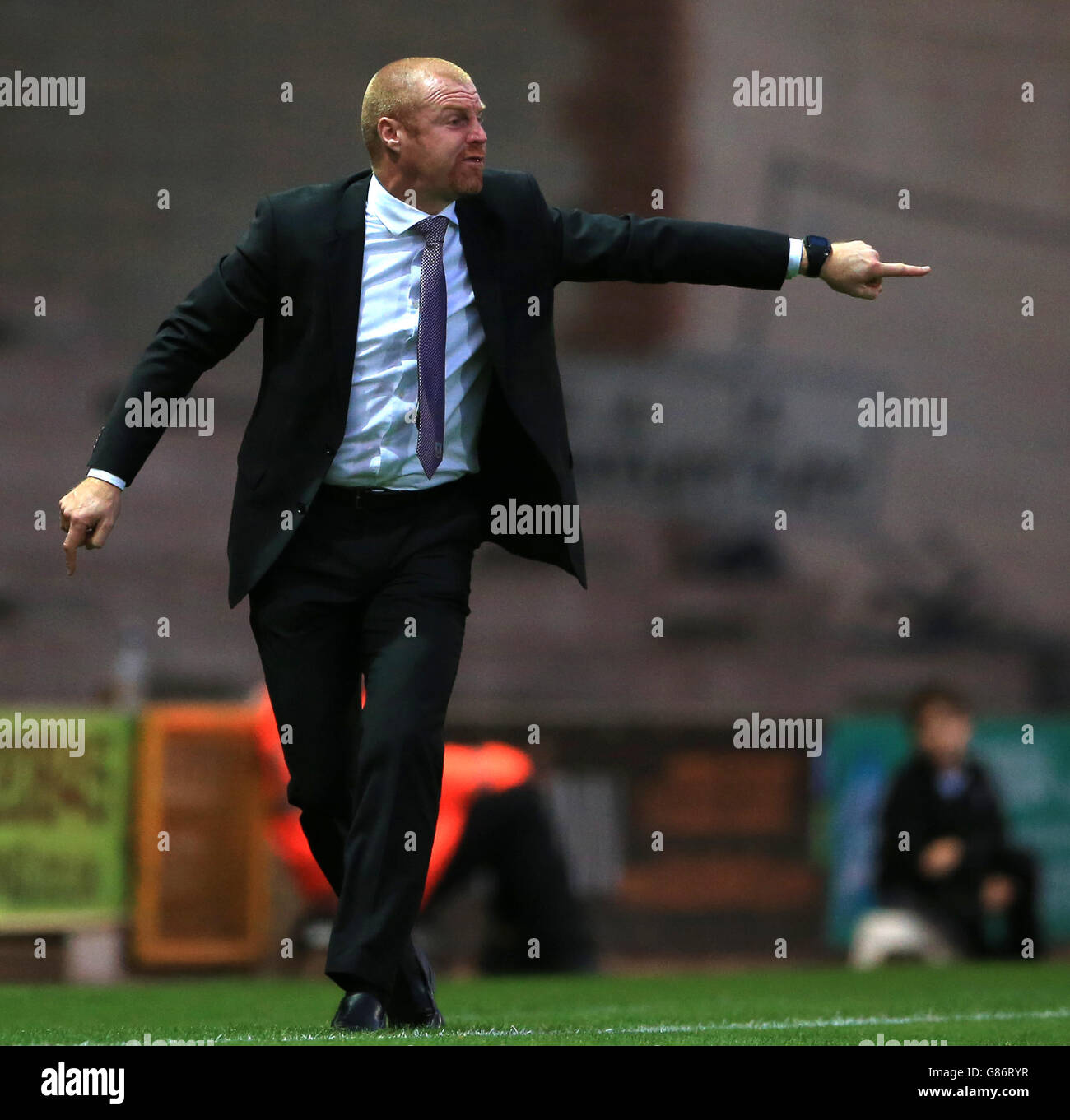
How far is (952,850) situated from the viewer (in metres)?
9.46

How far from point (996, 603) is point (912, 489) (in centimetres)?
90

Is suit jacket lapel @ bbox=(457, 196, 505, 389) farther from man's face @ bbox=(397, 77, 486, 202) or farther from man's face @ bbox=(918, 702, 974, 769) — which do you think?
man's face @ bbox=(918, 702, 974, 769)

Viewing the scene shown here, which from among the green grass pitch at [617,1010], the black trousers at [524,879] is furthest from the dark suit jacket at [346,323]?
the black trousers at [524,879]

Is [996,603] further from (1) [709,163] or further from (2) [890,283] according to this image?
(1) [709,163]

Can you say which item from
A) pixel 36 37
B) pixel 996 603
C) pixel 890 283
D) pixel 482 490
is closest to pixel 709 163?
pixel 890 283

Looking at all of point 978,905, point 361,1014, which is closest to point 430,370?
point 361,1014

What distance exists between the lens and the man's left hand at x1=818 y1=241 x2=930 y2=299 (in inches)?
172

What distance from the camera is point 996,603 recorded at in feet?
44.4

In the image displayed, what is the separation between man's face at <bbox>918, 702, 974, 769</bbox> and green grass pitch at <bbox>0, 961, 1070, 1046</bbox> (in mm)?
1232

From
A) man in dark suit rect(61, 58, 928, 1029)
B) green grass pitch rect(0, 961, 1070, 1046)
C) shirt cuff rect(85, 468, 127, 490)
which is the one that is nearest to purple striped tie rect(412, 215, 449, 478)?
man in dark suit rect(61, 58, 928, 1029)

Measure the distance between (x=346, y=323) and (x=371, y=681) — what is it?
73 centimetres

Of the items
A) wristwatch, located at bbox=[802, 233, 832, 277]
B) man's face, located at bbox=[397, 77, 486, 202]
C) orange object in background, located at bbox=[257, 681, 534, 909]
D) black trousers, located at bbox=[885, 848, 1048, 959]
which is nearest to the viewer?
man's face, located at bbox=[397, 77, 486, 202]

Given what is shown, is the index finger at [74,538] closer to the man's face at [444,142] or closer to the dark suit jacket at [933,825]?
the man's face at [444,142]

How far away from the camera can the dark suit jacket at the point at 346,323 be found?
4.36 metres
